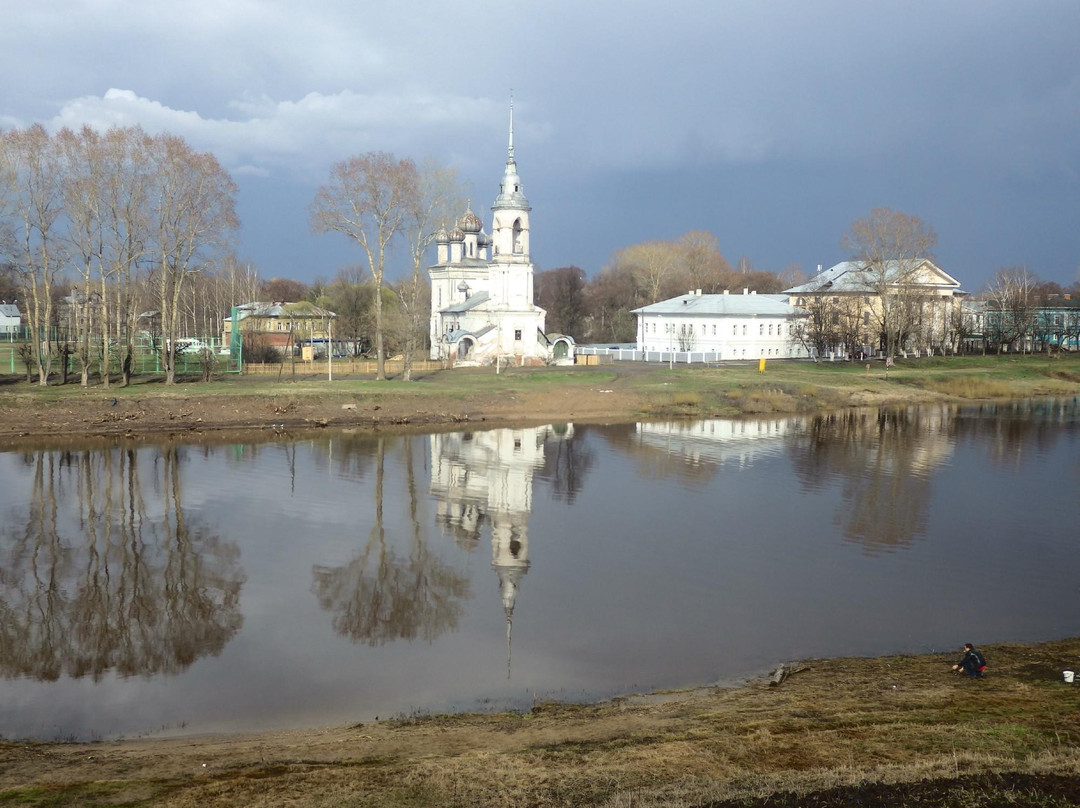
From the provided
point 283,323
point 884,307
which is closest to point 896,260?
point 884,307

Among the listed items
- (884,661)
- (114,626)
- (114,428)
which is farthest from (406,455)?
(884,661)

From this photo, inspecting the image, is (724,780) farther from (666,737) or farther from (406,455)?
(406,455)

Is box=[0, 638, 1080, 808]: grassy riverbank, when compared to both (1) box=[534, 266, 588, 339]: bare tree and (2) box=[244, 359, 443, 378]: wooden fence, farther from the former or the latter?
(1) box=[534, 266, 588, 339]: bare tree

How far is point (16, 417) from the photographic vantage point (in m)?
39.4

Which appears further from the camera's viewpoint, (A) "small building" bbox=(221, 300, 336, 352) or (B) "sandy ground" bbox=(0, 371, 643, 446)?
(A) "small building" bbox=(221, 300, 336, 352)

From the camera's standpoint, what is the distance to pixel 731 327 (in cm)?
7550

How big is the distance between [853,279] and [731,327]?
32.8 ft

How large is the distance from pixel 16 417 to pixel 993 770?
38.9 m

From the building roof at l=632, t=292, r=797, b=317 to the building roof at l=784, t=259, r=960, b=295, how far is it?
369cm

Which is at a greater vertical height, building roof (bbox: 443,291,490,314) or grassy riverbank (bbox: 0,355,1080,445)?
building roof (bbox: 443,291,490,314)

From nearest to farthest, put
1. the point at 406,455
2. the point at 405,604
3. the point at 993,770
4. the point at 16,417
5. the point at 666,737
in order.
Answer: the point at 993,770, the point at 666,737, the point at 405,604, the point at 406,455, the point at 16,417

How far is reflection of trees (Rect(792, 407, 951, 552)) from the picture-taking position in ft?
80.6

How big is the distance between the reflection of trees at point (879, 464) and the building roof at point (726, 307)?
24745mm

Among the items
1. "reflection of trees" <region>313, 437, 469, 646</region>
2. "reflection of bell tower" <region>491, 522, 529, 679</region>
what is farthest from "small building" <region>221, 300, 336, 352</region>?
"reflection of trees" <region>313, 437, 469, 646</region>
